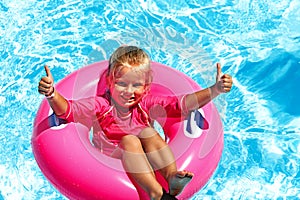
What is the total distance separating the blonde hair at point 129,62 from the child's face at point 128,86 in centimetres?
3

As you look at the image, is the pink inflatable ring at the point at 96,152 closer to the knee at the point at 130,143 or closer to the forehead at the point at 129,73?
A: the knee at the point at 130,143

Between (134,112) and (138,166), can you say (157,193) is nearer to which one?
(138,166)

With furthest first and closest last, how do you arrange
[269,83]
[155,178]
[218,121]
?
[269,83], [218,121], [155,178]

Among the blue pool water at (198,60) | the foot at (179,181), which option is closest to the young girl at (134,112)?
the foot at (179,181)

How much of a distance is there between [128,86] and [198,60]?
2.46 feet

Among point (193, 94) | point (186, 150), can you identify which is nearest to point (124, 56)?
point (193, 94)

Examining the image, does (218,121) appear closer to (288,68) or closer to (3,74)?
(288,68)

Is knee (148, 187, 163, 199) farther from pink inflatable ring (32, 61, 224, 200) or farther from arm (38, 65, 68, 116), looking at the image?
arm (38, 65, 68, 116)

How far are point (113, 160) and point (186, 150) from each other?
47 centimetres

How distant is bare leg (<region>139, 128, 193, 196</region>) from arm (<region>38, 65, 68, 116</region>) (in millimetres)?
536

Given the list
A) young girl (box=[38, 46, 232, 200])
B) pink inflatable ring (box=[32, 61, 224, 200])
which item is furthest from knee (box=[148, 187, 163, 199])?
pink inflatable ring (box=[32, 61, 224, 200])

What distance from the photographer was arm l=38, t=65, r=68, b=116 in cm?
313

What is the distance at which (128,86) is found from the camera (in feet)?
11.0

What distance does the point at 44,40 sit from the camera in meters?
5.24
